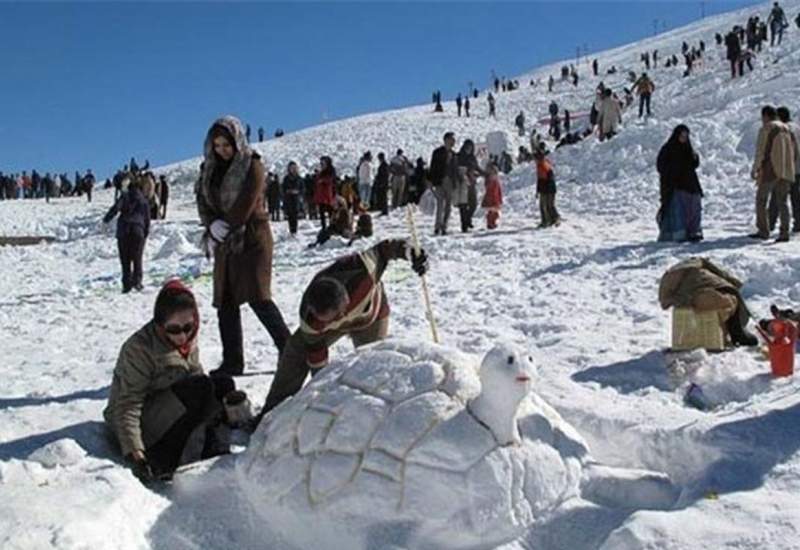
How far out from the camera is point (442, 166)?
595 inches

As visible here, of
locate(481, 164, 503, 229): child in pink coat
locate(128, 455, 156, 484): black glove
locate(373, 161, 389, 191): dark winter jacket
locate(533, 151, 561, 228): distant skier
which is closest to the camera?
locate(128, 455, 156, 484): black glove

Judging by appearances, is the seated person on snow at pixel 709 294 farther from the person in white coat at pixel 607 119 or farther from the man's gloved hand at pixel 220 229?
the person in white coat at pixel 607 119

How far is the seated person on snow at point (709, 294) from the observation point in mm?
6477

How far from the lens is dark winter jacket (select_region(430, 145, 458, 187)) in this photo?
15.0 m

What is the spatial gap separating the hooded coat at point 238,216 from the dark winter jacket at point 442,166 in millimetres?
9152

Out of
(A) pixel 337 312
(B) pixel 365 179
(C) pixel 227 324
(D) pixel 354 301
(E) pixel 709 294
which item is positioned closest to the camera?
(A) pixel 337 312

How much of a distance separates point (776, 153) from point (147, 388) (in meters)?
8.50

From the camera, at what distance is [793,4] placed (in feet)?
224

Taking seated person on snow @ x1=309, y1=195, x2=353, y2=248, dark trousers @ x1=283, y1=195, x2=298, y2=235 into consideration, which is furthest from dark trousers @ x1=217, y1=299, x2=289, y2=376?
dark trousers @ x1=283, y1=195, x2=298, y2=235

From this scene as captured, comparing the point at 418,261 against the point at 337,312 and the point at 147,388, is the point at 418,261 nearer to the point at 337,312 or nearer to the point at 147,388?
the point at 337,312

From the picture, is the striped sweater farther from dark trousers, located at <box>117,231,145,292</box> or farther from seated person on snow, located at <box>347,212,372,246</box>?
seated person on snow, located at <box>347,212,372,246</box>

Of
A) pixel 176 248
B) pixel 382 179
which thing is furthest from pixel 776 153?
pixel 382 179

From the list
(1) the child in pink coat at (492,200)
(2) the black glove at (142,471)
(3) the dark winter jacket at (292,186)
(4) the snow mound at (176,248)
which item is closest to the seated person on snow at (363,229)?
(1) the child in pink coat at (492,200)

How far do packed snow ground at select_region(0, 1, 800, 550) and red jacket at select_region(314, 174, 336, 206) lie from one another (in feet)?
2.83
